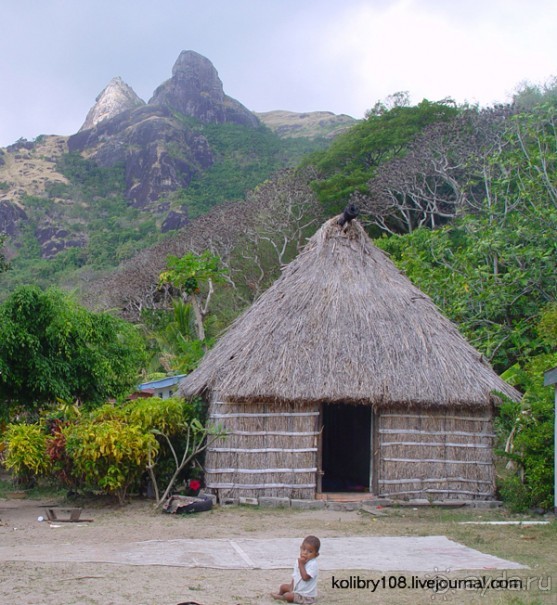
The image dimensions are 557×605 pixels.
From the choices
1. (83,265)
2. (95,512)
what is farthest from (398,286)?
(83,265)

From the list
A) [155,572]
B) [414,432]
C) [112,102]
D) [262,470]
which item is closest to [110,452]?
[262,470]

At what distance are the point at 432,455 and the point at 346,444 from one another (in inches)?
169

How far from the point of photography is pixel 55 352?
1326 cm

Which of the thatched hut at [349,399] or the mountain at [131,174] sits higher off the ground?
the mountain at [131,174]

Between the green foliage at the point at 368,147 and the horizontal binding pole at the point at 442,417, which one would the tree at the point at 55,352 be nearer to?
the horizontal binding pole at the point at 442,417

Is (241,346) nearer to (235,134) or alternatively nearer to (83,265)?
(83,265)

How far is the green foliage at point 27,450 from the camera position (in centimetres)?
1241

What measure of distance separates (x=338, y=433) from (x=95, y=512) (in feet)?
21.6

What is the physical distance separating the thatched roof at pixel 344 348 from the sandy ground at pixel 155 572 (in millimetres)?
2026

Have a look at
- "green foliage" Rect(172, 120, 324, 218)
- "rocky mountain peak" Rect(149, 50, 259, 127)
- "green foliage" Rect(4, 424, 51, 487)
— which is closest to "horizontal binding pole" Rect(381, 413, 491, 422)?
"green foliage" Rect(4, 424, 51, 487)

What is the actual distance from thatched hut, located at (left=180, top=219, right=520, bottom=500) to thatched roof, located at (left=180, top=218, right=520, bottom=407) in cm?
2

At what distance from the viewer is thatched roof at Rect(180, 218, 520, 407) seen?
12125mm

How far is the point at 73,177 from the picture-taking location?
6881cm

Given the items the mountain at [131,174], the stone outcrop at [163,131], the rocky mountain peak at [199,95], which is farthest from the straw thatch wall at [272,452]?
the rocky mountain peak at [199,95]
